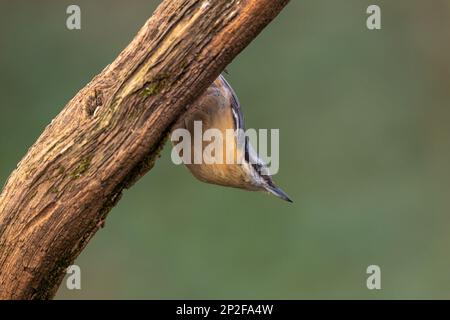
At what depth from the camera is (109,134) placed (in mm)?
1982

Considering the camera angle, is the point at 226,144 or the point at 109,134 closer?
the point at 109,134

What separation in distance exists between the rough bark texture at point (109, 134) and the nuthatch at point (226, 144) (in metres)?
0.15

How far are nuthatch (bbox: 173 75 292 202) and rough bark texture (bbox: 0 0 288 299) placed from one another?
5.8 inches

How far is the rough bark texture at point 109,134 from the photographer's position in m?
1.91

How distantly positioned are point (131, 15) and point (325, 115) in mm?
1490

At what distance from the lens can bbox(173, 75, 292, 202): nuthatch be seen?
6.97 feet

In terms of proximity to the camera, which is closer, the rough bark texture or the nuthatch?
the rough bark texture

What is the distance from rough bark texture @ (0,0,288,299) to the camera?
6.27 ft

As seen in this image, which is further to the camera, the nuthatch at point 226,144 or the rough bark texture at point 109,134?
the nuthatch at point 226,144

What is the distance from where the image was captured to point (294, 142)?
213 inches

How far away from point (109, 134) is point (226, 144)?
1.12 feet

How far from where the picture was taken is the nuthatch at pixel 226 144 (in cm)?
212

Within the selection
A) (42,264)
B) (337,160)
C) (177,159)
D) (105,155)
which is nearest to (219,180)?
(177,159)

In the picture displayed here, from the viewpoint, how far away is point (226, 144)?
2.16 m
